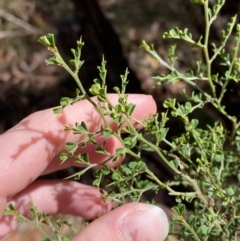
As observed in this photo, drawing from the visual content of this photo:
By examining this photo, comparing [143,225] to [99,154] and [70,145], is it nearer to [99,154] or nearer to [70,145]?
[70,145]

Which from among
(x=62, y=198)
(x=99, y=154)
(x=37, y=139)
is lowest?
(x=62, y=198)

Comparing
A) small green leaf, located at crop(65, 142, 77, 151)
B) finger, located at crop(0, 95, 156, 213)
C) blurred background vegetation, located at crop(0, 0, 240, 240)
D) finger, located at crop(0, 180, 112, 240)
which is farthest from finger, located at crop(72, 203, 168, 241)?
blurred background vegetation, located at crop(0, 0, 240, 240)

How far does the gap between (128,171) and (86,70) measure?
1.20m

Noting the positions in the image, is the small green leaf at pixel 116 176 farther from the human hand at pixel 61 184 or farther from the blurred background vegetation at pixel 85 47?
the blurred background vegetation at pixel 85 47

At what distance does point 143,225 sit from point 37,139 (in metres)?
0.36

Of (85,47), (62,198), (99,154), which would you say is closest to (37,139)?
(99,154)

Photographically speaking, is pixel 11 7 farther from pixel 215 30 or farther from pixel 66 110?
pixel 66 110

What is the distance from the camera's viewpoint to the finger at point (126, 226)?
0.87 meters

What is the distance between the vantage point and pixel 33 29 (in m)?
2.36

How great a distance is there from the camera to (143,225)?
0.88m

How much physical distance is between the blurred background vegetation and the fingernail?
2.78ft

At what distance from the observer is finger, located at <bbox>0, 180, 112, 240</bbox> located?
1286mm

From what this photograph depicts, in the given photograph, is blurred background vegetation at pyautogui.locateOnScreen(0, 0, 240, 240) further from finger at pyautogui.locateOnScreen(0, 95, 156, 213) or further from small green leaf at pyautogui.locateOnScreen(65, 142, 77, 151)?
small green leaf at pyautogui.locateOnScreen(65, 142, 77, 151)

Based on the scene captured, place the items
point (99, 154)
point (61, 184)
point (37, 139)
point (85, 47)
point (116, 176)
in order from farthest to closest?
point (85, 47)
point (61, 184)
point (99, 154)
point (37, 139)
point (116, 176)
